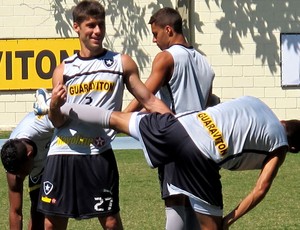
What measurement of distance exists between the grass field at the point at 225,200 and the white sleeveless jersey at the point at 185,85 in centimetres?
219

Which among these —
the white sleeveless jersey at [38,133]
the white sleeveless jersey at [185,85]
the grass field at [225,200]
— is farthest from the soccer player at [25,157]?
the grass field at [225,200]

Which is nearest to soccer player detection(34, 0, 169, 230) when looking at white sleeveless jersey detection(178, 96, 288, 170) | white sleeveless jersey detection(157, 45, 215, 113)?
white sleeveless jersey detection(157, 45, 215, 113)

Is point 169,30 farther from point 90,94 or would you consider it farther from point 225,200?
point 225,200

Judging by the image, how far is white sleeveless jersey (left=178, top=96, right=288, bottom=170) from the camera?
5.58m

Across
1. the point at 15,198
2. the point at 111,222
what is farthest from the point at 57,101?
the point at 15,198

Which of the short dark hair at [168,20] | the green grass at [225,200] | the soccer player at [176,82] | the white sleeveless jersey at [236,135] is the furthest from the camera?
the green grass at [225,200]

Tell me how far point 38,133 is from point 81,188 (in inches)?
32.7

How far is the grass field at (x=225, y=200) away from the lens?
8.93 metres

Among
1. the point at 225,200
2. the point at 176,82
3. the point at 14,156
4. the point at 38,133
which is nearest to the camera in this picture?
the point at 14,156

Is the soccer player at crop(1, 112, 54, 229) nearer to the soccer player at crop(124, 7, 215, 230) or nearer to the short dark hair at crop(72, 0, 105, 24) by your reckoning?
the soccer player at crop(124, 7, 215, 230)

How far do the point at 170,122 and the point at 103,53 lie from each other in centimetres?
101

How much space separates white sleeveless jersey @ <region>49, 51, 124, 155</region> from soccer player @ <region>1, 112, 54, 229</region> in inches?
9.3

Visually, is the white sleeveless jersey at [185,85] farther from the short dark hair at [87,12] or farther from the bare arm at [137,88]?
the short dark hair at [87,12]

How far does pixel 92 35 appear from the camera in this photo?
6422 mm
